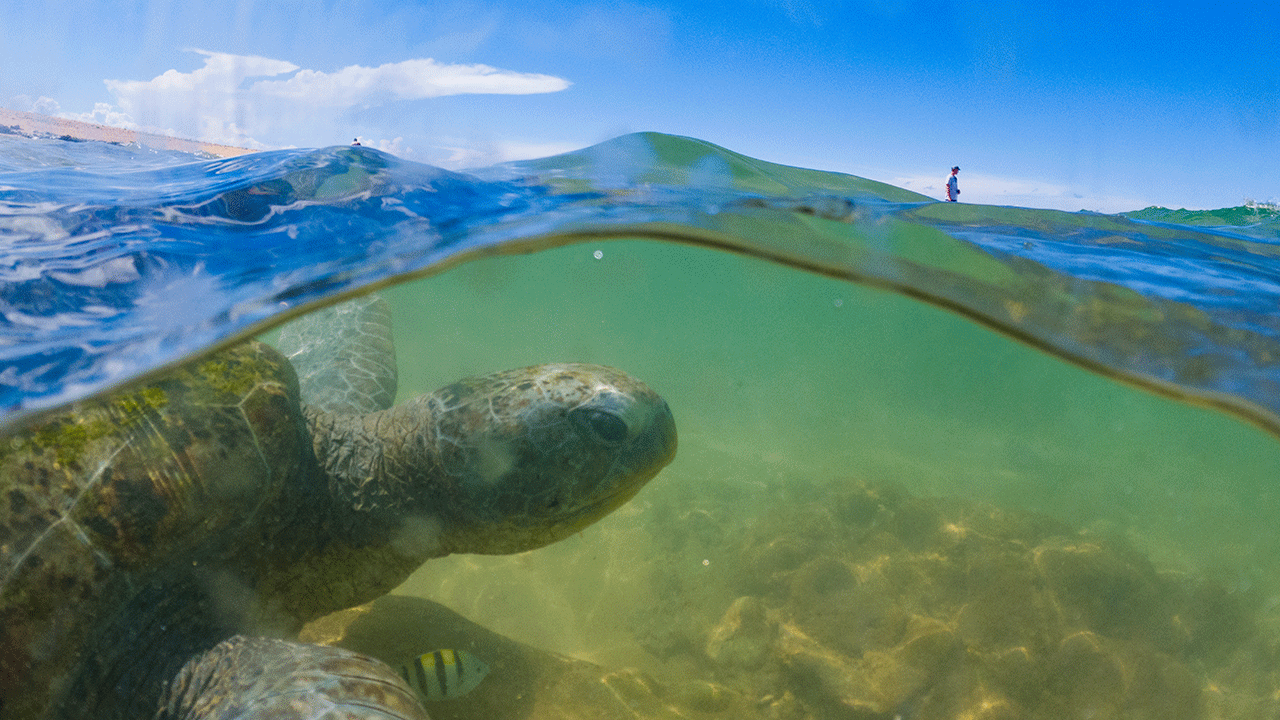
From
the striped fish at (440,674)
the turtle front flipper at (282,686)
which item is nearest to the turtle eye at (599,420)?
the turtle front flipper at (282,686)

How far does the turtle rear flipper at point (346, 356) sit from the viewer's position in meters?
5.04

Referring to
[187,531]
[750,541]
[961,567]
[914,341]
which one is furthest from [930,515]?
[914,341]

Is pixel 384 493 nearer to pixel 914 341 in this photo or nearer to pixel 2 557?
pixel 2 557

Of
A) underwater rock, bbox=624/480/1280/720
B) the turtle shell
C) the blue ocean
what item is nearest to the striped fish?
the blue ocean

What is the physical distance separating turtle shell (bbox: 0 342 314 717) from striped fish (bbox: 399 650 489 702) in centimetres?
126

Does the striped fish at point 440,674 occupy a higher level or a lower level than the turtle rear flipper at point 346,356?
lower

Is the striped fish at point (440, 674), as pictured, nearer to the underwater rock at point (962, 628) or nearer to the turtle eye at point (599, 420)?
the turtle eye at point (599, 420)

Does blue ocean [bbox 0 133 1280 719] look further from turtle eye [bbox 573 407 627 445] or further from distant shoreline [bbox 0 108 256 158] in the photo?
turtle eye [bbox 573 407 627 445]

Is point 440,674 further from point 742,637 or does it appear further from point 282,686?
point 742,637

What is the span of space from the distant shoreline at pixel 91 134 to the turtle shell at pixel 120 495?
5922mm

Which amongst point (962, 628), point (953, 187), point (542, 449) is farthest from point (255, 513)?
point (953, 187)

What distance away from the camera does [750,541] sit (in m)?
6.52

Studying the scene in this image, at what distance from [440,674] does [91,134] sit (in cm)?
1010

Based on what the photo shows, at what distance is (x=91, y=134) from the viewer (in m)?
8.65
